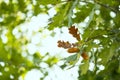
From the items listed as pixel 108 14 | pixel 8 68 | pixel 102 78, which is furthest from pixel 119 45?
pixel 8 68

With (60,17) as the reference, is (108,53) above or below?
below

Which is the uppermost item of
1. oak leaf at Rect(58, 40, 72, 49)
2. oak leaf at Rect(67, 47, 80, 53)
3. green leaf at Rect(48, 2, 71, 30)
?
green leaf at Rect(48, 2, 71, 30)

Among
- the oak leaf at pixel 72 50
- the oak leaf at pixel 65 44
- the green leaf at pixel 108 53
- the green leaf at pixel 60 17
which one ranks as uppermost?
the green leaf at pixel 60 17

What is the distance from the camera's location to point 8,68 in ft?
7.10

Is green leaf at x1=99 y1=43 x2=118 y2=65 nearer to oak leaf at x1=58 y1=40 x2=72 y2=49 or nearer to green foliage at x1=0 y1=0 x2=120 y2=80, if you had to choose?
green foliage at x1=0 y1=0 x2=120 y2=80

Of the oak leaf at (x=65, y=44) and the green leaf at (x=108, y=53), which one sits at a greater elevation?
the oak leaf at (x=65, y=44)

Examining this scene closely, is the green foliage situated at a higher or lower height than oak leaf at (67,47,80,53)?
higher

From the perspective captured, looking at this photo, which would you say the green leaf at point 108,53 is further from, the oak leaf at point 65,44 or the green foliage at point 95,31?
the oak leaf at point 65,44

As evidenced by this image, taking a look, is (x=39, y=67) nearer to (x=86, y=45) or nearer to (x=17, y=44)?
(x=86, y=45)

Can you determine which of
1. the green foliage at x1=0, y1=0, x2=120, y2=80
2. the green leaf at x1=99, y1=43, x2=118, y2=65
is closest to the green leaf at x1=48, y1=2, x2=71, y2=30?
the green foliage at x1=0, y1=0, x2=120, y2=80

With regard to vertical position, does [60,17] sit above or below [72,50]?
above

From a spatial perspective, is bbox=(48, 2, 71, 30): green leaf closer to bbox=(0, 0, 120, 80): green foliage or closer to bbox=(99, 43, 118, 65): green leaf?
bbox=(0, 0, 120, 80): green foliage

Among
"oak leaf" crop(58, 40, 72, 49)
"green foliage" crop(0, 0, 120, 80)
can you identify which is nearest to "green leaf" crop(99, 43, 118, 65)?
"green foliage" crop(0, 0, 120, 80)

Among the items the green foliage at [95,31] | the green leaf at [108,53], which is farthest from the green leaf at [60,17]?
the green leaf at [108,53]
